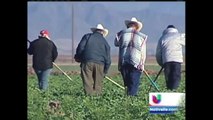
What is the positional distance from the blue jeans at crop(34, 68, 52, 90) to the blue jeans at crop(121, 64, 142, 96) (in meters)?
0.76

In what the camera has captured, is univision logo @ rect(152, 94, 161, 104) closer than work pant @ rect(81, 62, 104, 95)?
Yes

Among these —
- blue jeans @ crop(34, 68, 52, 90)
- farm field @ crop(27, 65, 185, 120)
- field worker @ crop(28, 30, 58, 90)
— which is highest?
field worker @ crop(28, 30, 58, 90)

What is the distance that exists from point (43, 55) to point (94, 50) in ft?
1.70

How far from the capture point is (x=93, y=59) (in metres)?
21.4

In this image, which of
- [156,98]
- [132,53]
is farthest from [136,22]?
[156,98]

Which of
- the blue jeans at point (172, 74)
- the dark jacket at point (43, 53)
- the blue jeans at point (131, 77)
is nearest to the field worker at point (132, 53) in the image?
the blue jeans at point (131, 77)

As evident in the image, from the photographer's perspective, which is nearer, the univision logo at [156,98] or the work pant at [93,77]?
the univision logo at [156,98]

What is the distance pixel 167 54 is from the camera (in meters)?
21.4

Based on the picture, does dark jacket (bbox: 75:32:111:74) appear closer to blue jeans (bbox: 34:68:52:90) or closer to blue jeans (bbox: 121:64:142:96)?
blue jeans (bbox: 121:64:142:96)

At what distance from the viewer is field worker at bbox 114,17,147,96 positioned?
69.9 ft

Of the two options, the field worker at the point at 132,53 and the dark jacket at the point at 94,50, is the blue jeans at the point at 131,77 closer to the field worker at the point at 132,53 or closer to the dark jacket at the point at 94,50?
the field worker at the point at 132,53

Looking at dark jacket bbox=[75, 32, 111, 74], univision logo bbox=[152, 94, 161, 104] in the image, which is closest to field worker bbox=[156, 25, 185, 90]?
univision logo bbox=[152, 94, 161, 104]

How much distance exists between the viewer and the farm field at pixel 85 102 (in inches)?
838

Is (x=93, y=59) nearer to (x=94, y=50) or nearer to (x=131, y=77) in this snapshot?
(x=94, y=50)
